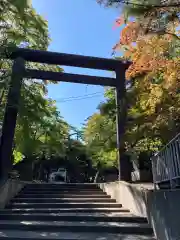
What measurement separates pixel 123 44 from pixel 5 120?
426 centimetres

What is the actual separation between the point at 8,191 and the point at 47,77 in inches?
153

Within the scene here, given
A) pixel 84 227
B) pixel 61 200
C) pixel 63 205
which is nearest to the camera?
pixel 84 227

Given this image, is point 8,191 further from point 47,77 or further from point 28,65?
point 28,65

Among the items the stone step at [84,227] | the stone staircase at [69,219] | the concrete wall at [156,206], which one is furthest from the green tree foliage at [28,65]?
the stone step at [84,227]

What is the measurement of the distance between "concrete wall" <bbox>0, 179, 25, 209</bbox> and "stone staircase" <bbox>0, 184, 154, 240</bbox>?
0.15m

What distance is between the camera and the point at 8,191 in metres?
7.05

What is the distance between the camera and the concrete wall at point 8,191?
6.47 meters

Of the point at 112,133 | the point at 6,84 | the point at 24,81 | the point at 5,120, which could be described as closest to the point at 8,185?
the point at 5,120

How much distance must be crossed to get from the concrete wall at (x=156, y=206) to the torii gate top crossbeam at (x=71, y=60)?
160 inches

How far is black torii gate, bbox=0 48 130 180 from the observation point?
7574mm

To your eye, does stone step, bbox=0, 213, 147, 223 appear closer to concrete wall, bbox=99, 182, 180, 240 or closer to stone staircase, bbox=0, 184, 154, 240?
stone staircase, bbox=0, 184, 154, 240

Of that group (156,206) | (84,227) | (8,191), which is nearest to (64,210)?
(84,227)

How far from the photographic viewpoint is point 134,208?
18.9 ft

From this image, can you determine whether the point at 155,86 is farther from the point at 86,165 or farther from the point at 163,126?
the point at 86,165
